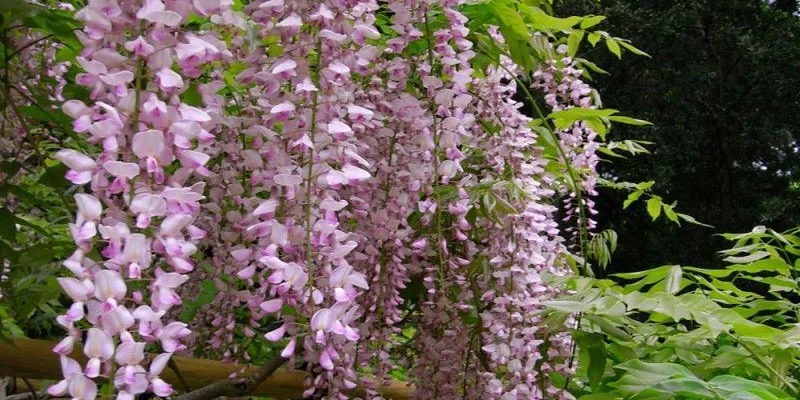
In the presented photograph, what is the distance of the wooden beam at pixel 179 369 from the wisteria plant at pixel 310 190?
0.05 metres

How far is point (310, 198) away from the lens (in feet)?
3.19

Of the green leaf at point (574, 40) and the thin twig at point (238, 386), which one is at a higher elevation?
the green leaf at point (574, 40)

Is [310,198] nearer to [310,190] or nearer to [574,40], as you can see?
[310,190]

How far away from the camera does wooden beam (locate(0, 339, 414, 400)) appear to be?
151 centimetres

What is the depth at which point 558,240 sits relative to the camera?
186 centimetres

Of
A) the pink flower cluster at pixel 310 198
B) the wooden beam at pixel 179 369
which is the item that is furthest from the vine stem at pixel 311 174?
the wooden beam at pixel 179 369

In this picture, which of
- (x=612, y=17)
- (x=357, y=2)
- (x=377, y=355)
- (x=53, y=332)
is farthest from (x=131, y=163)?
(x=612, y=17)

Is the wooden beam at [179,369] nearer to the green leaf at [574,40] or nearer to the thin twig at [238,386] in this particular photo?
the thin twig at [238,386]

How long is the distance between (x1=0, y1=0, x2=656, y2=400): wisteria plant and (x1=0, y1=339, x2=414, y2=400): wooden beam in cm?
5

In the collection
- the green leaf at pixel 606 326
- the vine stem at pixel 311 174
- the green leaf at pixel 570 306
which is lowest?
the green leaf at pixel 606 326

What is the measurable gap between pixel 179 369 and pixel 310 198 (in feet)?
2.67

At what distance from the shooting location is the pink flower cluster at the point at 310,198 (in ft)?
2.57

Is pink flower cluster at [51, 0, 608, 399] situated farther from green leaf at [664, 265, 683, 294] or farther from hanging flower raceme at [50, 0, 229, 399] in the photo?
green leaf at [664, 265, 683, 294]

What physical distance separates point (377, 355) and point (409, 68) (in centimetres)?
50
